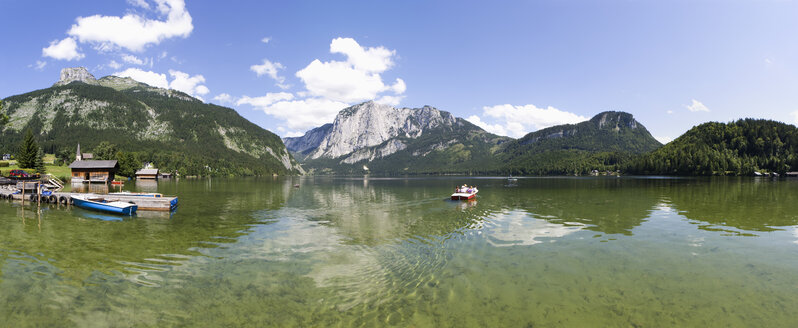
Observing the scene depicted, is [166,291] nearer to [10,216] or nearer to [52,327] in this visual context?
[52,327]

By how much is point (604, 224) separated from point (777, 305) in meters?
20.1

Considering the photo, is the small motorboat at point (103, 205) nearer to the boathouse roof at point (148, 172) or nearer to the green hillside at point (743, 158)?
the boathouse roof at point (148, 172)

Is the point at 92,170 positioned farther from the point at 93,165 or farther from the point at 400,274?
the point at 400,274

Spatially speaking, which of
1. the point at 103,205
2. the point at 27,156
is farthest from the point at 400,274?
the point at 27,156

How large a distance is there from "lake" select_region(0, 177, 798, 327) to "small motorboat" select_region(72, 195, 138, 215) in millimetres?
6220

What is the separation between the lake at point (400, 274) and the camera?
1188 cm

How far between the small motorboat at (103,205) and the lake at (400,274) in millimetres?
6220

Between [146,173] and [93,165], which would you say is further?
[146,173]

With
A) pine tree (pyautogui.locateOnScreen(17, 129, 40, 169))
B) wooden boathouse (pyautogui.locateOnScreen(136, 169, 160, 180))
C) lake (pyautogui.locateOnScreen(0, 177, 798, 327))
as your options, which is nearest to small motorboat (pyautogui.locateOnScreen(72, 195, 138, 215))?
lake (pyautogui.locateOnScreen(0, 177, 798, 327))

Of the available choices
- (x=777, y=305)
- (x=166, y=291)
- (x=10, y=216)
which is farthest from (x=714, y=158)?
(x=10, y=216)

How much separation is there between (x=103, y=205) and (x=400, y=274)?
4244cm

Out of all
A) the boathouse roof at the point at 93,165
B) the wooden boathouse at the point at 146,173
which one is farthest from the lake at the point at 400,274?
the wooden boathouse at the point at 146,173

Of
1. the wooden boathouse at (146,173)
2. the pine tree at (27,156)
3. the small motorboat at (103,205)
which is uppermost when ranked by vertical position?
the pine tree at (27,156)

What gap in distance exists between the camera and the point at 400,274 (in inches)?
670
